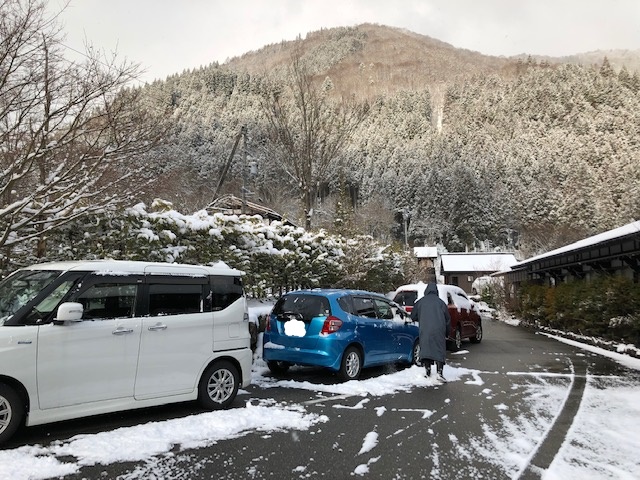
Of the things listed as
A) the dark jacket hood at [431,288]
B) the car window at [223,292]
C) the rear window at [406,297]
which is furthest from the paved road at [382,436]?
the rear window at [406,297]

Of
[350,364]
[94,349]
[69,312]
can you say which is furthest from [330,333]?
[69,312]

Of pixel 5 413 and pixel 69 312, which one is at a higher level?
pixel 69 312

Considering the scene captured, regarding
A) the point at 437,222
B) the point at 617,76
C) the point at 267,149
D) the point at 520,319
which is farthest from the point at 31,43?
the point at 617,76

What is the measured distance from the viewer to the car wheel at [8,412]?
4855 millimetres

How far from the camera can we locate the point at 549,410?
23.3ft

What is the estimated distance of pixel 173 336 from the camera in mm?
6355

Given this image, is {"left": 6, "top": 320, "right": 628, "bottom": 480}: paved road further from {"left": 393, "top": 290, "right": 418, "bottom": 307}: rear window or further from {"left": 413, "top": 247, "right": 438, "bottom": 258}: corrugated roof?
{"left": 413, "top": 247, "right": 438, "bottom": 258}: corrugated roof

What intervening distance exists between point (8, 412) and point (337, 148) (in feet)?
74.3

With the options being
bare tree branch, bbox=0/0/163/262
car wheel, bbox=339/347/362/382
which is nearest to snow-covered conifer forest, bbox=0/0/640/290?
bare tree branch, bbox=0/0/163/262

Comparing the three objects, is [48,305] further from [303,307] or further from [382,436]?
[303,307]

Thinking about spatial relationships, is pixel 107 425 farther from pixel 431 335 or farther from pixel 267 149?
pixel 267 149

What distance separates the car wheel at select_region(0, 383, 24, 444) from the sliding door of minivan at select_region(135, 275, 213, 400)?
1.29 m

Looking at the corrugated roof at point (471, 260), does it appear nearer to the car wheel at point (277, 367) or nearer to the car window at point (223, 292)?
the car wheel at point (277, 367)

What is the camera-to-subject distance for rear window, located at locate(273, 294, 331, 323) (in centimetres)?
908
